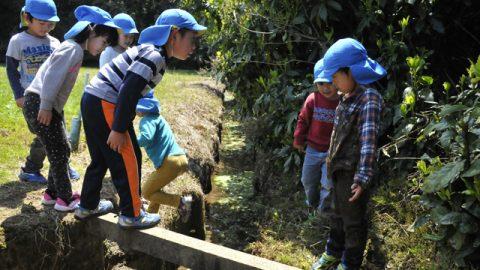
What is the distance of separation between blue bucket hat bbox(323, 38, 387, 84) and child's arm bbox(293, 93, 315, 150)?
862mm

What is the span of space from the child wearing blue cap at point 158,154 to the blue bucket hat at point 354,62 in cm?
152

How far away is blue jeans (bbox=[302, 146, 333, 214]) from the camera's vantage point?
12.8 feet

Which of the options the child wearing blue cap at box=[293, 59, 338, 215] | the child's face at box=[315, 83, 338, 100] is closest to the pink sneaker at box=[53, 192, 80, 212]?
the child wearing blue cap at box=[293, 59, 338, 215]

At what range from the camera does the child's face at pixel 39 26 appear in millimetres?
4277

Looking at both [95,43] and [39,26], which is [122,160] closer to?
[95,43]

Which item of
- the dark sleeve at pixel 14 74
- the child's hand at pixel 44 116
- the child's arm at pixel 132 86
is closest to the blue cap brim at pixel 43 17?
the dark sleeve at pixel 14 74

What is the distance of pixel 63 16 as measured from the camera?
2397cm

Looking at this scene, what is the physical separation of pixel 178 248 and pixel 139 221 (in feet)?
1.14

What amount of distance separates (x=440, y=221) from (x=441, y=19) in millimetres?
1951

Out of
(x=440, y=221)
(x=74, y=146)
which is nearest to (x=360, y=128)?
(x=440, y=221)

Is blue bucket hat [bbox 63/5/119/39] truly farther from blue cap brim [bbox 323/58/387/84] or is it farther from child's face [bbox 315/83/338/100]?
blue cap brim [bbox 323/58/387/84]

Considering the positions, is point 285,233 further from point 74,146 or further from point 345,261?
point 74,146

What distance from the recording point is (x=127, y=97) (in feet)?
10.3

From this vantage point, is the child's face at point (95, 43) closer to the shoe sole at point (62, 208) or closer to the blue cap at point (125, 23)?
the blue cap at point (125, 23)
